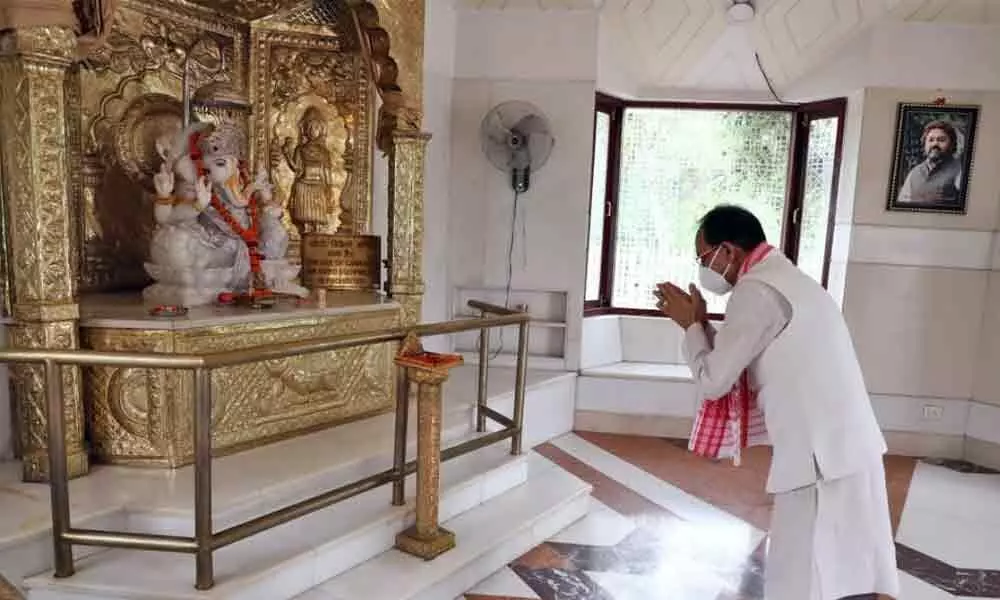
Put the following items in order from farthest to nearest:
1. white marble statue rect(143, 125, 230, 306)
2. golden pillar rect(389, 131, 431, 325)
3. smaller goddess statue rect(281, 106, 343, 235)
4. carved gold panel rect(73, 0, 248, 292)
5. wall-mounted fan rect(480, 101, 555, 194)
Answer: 1. wall-mounted fan rect(480, 101, 555, 194)
2. smaller goddess statue rect(281, 106, 343, 235)
3. golden pillar rect(389, 131, 431, 325)
4. carved gold panel rect(73, 0, 248, 292)
5. white marble statue rect(143, 125, 230, 306)

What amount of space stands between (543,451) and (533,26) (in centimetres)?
277

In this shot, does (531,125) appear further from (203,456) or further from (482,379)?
(203,456)

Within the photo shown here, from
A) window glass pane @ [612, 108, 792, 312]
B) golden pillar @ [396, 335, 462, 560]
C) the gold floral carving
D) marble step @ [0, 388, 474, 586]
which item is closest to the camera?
marble step @ [0, 388, 474, 586]

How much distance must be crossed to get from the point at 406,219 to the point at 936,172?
3347 mm

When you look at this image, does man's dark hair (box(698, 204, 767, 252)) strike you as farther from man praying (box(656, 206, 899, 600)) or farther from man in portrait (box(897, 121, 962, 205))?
man in portrait (box(897, 121, 962, 205))

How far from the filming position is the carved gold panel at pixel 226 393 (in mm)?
2590

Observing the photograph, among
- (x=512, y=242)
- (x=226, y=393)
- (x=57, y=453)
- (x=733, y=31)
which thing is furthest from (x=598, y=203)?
(x=57, y=453)

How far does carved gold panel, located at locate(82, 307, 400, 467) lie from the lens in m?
2.59

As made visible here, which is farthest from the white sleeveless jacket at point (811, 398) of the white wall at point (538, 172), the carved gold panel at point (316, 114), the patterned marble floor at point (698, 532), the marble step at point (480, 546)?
the white wall at point (538, 172)

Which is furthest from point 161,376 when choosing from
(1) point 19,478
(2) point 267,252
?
(2) point 267,252

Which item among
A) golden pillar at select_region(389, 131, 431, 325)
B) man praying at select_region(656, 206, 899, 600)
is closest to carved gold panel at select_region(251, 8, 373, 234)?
golden pillar at select_region(389, 131, 431, 325)

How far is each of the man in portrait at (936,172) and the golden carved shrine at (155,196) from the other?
3133mm

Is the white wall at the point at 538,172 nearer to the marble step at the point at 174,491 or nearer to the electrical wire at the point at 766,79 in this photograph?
the electrical wire at the point at 766,79

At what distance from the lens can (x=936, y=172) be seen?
4.34 m
